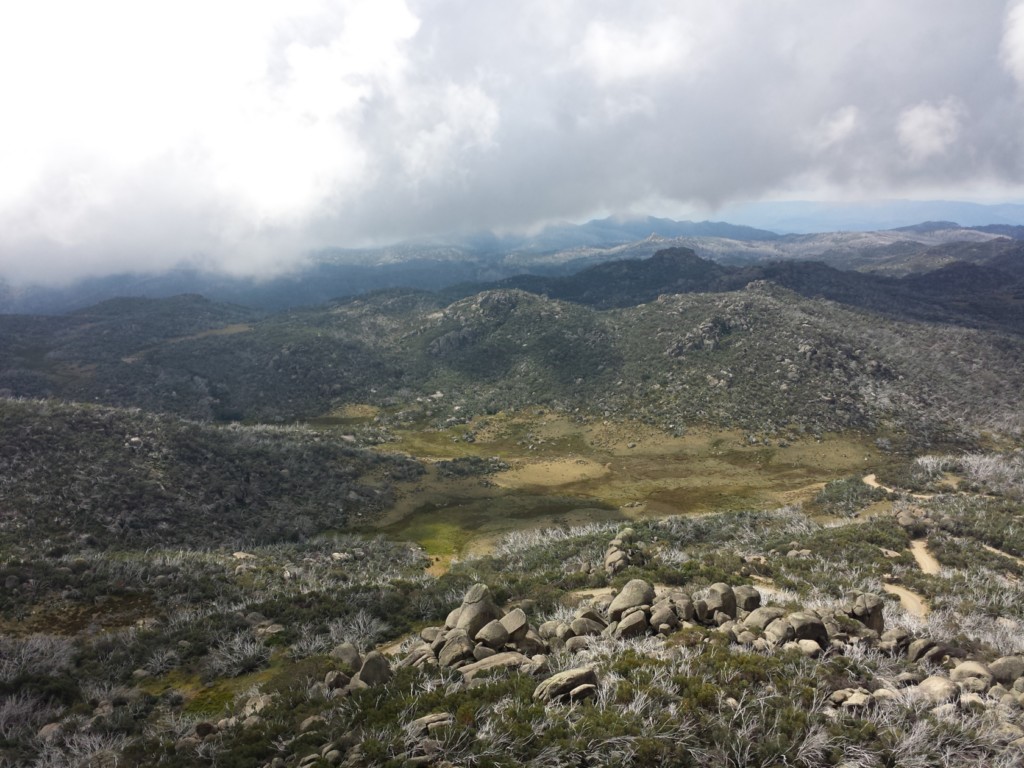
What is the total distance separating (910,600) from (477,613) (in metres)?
20.9

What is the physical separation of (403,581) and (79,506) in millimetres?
31016

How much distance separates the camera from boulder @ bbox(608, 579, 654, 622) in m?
18.0

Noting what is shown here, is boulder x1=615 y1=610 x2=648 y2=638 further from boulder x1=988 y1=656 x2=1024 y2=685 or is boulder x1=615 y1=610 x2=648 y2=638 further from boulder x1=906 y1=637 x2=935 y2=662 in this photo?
boulder x1=988 y1=656 x2=1024 y2=685

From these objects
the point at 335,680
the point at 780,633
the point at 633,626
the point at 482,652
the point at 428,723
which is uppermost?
the point at 428,723

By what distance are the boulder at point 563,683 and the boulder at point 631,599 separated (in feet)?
18.1

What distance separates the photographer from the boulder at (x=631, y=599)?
18.0 meters

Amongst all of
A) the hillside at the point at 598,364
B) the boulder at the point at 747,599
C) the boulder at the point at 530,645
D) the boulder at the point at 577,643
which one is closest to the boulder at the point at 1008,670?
the boulder at the point at 747,599

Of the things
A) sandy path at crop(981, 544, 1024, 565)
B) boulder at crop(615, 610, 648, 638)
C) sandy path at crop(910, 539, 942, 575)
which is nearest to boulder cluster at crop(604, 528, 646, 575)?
boulder at crop(615, 610, 648, 638)

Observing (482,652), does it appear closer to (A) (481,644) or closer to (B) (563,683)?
(A) (481,644)

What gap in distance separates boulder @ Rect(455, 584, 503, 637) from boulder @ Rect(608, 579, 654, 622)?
4405mm

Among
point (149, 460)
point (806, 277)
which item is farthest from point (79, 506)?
point (806, 277)

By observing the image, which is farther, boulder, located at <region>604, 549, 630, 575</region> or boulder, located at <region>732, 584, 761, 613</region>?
boulder, located at <region>604, 549, 630, 575</region>

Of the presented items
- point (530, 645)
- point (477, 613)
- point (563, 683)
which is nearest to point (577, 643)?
point (530, 645)

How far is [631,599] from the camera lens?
18281mm
